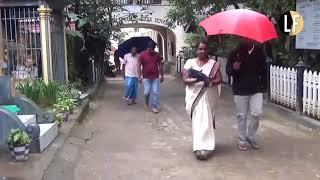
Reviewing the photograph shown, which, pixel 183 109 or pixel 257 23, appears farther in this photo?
pixel 183 109

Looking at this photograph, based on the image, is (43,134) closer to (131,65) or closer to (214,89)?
(214,89)

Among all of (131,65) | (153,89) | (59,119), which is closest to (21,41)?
(59,119)

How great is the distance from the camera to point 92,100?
14.4 metres

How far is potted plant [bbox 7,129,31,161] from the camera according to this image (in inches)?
239

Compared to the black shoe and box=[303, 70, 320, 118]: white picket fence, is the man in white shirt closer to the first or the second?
box=[303, 70, 320, 118]: white picket fence

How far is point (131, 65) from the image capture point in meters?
13.1

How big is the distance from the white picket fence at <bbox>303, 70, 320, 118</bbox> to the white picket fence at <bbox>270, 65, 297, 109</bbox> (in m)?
0.57

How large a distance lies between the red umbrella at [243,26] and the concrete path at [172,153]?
5.44ft

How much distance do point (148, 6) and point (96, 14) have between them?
1102 centimetres

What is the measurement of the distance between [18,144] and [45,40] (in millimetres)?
4319

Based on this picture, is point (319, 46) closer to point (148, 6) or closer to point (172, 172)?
point (172, 172)

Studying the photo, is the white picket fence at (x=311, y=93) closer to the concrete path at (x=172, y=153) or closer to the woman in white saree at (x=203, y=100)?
the concrete path at (x=172, y=153)

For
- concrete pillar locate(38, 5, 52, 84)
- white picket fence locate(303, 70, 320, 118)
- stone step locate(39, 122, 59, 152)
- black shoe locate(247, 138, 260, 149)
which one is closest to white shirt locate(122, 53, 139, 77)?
concrete pillar locate(38, 5, 52, 84)

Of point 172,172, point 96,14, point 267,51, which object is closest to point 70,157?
point 172,172
